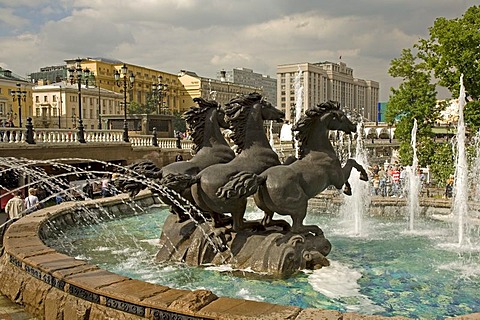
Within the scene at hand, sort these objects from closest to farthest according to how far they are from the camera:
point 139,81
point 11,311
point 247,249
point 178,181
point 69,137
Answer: point 11,311
point 178,181
point 247,249
point 69,137
point 139,81

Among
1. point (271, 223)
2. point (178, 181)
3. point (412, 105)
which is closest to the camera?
point (178, 181)

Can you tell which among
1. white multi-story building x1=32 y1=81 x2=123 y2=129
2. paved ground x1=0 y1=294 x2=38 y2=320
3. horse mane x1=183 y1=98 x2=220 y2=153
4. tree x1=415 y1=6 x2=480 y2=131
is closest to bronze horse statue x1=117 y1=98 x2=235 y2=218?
horse mane x1=183 y1=98 x2=220 y2=153

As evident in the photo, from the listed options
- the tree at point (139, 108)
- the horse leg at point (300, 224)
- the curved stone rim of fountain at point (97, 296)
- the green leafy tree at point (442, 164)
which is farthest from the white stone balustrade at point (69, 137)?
the tree at point (139, 108)

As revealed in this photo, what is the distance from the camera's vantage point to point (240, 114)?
26.5 ft

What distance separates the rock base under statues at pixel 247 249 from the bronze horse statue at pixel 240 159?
30 cm

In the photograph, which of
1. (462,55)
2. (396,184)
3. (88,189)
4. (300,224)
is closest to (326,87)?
(462,55)

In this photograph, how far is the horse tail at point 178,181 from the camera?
759 cm

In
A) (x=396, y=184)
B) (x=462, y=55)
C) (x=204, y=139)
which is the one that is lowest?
(x=396, y=184)

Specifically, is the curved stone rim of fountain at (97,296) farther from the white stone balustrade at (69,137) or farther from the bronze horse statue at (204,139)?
the white stone balustrade at (69,137)

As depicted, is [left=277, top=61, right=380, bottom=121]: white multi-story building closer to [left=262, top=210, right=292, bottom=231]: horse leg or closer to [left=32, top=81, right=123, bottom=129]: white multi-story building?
[left=32, top=81, right=123, bottom=129]: white multi-story building

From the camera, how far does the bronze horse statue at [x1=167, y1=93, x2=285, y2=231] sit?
300 inches

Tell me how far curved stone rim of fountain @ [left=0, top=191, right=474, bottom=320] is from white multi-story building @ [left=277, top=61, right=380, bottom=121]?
86.9 m

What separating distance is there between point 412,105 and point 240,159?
19.6 m

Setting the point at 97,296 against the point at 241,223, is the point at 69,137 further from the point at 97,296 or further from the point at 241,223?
the point at 97,296
